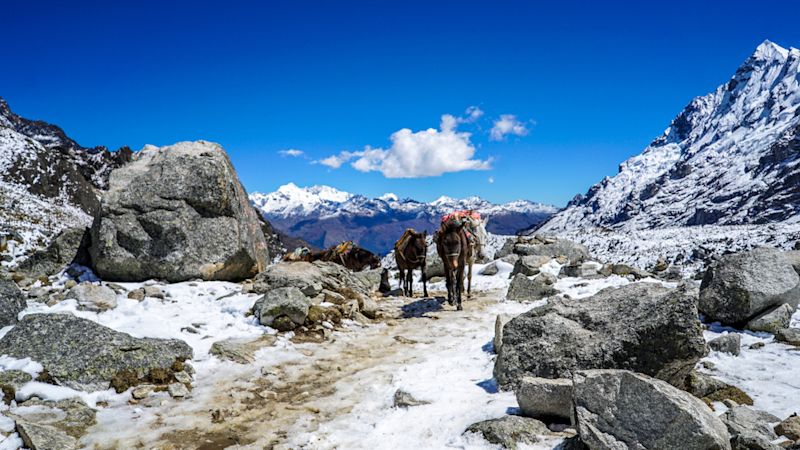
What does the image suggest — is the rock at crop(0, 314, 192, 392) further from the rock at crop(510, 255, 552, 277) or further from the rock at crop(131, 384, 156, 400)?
the rock at crop(510, 255, 552, 277)

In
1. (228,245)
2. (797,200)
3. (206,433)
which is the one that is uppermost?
(797,200)

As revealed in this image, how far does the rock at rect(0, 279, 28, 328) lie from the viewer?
8.77 metres

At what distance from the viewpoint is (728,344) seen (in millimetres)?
7430

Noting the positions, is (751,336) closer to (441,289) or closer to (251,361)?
(251,361)

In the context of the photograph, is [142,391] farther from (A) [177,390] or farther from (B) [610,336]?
(B) [610,336]

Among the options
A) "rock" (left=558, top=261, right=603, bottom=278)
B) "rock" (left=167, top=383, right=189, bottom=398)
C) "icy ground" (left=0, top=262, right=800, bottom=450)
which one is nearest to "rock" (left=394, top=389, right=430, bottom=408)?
"icy ground" (left=0, top=262, right=800, bottom=450)

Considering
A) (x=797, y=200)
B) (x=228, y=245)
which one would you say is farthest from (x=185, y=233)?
(x=797, y=200)

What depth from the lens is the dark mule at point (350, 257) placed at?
2645cm

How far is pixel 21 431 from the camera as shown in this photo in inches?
213

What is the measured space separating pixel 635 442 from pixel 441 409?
296 centimetres

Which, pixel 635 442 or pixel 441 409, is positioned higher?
pixel 635 442

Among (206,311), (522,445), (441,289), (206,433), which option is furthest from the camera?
(441,289)

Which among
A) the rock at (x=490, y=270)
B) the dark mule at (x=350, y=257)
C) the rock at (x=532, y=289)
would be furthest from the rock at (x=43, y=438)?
the dark mule at (x=350, y=257)

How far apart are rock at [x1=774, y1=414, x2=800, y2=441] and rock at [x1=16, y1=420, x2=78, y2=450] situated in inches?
333
